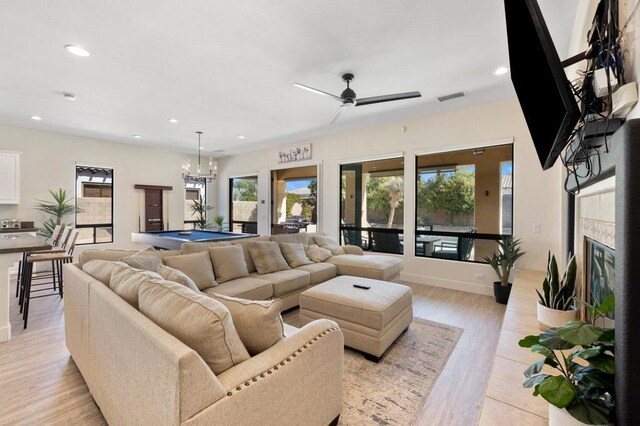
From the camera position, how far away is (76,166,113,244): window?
20.6 feet

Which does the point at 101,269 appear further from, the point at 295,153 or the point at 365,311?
the point at 295,153

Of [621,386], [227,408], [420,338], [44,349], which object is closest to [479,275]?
[420,338]

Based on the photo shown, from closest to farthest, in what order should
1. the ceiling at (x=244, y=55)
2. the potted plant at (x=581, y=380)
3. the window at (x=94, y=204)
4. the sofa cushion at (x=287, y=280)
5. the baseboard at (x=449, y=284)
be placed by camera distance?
the potted plant at (x=581, y=380) → the ceiling at (x=244, y=55) → the sofa cushion at (x=287, y=280) → the baseboard at (x=449, y=284) → the window at (x=94, y=204)

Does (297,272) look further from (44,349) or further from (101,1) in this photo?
(101,1)

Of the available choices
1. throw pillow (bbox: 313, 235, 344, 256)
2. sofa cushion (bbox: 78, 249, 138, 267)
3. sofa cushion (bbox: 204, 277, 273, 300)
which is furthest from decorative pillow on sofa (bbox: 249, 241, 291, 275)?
sofa cushion (bbox: 78, 249, 138, 267)

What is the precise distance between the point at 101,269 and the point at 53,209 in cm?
527

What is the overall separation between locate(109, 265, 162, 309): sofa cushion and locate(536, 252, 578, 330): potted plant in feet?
8.59

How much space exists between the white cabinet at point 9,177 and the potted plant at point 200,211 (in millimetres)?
3453

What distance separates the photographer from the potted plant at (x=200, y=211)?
7.94 m

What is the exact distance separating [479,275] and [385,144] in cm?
278

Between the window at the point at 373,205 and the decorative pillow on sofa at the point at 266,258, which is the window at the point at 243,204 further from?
the decorative pillow on sofa at the point at 266,258

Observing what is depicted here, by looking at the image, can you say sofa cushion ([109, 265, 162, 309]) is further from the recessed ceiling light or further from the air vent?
the air vent

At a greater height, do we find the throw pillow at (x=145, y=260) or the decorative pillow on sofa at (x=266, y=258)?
the throw pillow at (x=145, y=260)

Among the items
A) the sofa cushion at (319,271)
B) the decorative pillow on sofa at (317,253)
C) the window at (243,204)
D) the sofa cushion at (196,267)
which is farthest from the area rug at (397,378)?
the window at (243,204)
